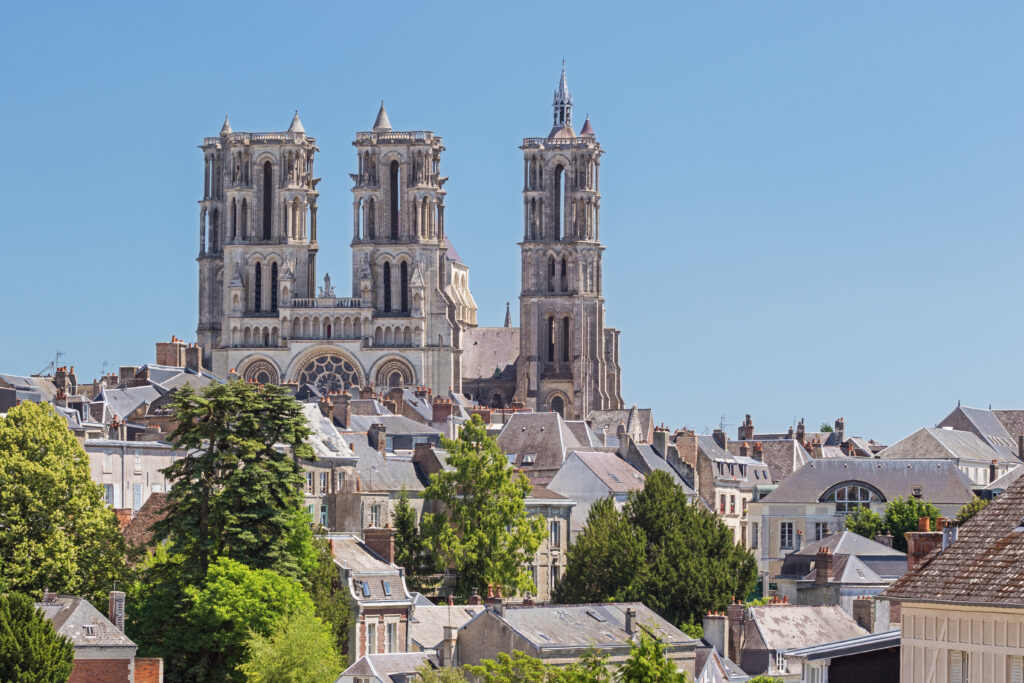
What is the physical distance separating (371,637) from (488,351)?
327ft

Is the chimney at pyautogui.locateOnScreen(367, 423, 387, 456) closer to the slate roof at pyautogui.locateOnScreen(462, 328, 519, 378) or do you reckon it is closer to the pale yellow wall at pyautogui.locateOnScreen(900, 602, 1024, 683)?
the pale yellow wall at pyautogui.locateOnScreen(900, 602, 1024, 683)

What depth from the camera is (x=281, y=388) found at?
5975 cm

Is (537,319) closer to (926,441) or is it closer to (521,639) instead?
(926,441)

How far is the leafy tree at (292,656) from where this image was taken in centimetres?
5044

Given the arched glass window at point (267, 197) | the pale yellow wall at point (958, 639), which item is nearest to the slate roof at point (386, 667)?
the pale yellow wall at point (958, 639)

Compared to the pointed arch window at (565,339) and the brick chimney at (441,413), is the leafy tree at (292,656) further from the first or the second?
the pointed arch window at (565,339)

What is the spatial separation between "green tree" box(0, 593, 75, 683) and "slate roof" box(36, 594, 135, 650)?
1.87 m

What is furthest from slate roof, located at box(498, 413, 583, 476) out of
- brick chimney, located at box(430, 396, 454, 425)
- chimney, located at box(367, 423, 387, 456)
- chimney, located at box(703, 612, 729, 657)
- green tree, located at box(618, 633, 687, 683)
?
green tree, located at box(618, 633, 687, 683)

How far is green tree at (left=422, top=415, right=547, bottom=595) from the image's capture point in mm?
69062

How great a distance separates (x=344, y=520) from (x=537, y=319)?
2857 inches

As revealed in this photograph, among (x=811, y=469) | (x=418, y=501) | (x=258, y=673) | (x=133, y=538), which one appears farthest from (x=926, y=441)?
(x=258, y=673)

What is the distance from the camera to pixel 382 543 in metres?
63.2

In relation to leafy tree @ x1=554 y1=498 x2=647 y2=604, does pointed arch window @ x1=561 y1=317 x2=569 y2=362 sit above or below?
above

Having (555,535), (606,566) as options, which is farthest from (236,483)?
(555,535)
